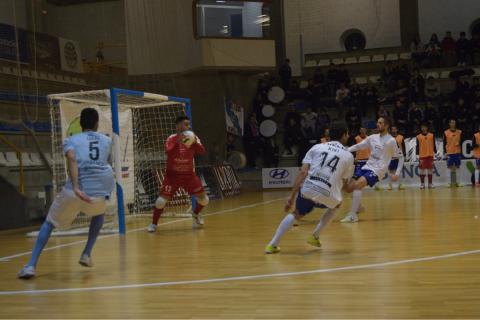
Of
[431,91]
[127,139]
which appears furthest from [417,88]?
[127,139]

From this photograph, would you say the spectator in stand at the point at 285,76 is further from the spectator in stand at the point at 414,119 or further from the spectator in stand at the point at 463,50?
the spectator in stand at the point at 463,50

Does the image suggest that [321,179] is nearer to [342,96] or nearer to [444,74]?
[342,96]

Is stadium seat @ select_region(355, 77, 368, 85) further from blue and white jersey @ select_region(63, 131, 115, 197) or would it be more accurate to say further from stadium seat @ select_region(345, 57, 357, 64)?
blue and white jersey @ select_region(63, 131, 115, 197)

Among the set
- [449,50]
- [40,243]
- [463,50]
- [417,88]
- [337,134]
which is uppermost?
[449,50]

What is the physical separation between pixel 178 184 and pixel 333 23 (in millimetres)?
21272

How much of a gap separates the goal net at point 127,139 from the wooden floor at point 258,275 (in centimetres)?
179

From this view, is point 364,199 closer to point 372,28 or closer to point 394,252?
point 394,252

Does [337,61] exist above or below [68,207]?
above

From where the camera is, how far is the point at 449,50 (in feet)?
89.3

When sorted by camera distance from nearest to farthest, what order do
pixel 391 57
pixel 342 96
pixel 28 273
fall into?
pixel 28 273, pixel 342 96, pixel 391 57

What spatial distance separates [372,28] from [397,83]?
18.9 feet

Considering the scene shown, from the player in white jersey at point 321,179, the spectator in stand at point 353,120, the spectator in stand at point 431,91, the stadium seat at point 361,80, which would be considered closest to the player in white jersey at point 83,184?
the player in white jersey at point 321,179

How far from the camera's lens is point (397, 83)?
24969mm

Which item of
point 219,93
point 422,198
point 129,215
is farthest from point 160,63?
point 422,198
